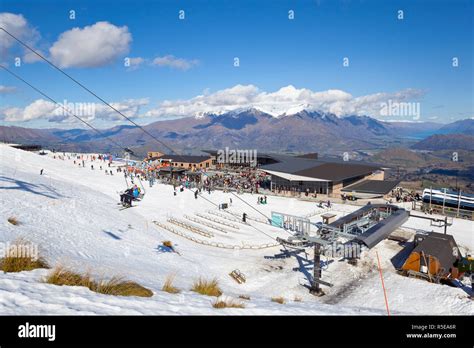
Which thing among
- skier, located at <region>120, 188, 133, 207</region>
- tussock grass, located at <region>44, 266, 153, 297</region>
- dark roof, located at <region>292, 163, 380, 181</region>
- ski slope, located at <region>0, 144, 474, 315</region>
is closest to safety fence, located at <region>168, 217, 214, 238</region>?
ski slope, located at <region>0, 144, 474, 315</region>

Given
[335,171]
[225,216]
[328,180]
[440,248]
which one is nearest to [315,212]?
[328,180]

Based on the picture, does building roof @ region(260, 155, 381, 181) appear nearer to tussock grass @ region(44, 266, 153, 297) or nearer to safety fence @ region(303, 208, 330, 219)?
safety fence @ region(303, 208, 330, 219)

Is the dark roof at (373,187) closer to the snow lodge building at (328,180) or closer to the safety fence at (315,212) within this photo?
the snow lodge building at (328,180)

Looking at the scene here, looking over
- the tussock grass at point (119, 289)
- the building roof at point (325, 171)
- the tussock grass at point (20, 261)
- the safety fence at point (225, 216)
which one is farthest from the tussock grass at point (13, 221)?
the building roof at point (325, 171)

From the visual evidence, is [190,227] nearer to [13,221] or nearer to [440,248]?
[13,221]
